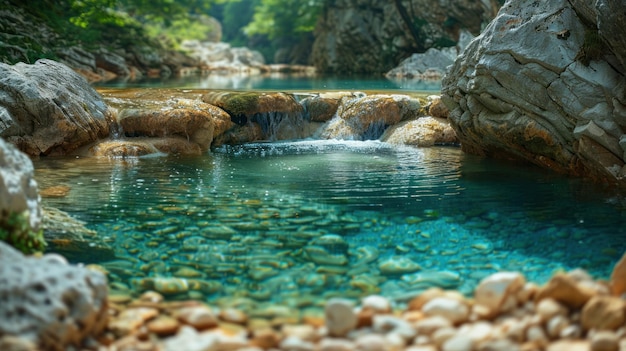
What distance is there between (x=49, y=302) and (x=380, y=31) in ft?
121

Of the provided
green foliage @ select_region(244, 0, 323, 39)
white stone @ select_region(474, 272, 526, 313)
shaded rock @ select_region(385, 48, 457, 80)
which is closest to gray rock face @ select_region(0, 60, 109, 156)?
white stone @ select_region(474, 272, 526, 313)

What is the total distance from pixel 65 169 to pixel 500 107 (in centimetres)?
781

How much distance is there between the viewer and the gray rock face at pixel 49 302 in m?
3.77

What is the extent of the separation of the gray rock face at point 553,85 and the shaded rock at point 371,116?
15.1 ft

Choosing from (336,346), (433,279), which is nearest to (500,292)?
(433,279)

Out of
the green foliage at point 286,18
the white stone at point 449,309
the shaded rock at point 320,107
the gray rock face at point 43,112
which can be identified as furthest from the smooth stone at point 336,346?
the green foliage at point 286,18

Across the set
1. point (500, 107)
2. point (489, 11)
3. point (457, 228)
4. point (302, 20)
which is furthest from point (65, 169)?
point (302, 20)

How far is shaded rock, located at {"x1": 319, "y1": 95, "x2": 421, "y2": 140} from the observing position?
16.0 m

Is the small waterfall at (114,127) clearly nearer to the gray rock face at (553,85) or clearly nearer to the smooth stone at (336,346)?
the gray rock face at (553,85)

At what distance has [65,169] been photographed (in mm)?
10789

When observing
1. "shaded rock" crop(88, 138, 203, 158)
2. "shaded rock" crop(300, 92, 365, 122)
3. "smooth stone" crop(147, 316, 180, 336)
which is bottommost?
"smooth stone" crop(147, 316, 180, 336)

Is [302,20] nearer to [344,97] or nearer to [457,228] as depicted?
[344,97]

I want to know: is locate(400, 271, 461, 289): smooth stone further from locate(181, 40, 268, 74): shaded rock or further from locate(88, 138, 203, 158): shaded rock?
locate(181, 40, 268, 74): shaded rock

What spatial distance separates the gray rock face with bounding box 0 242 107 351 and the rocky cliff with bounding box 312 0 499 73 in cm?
3254
